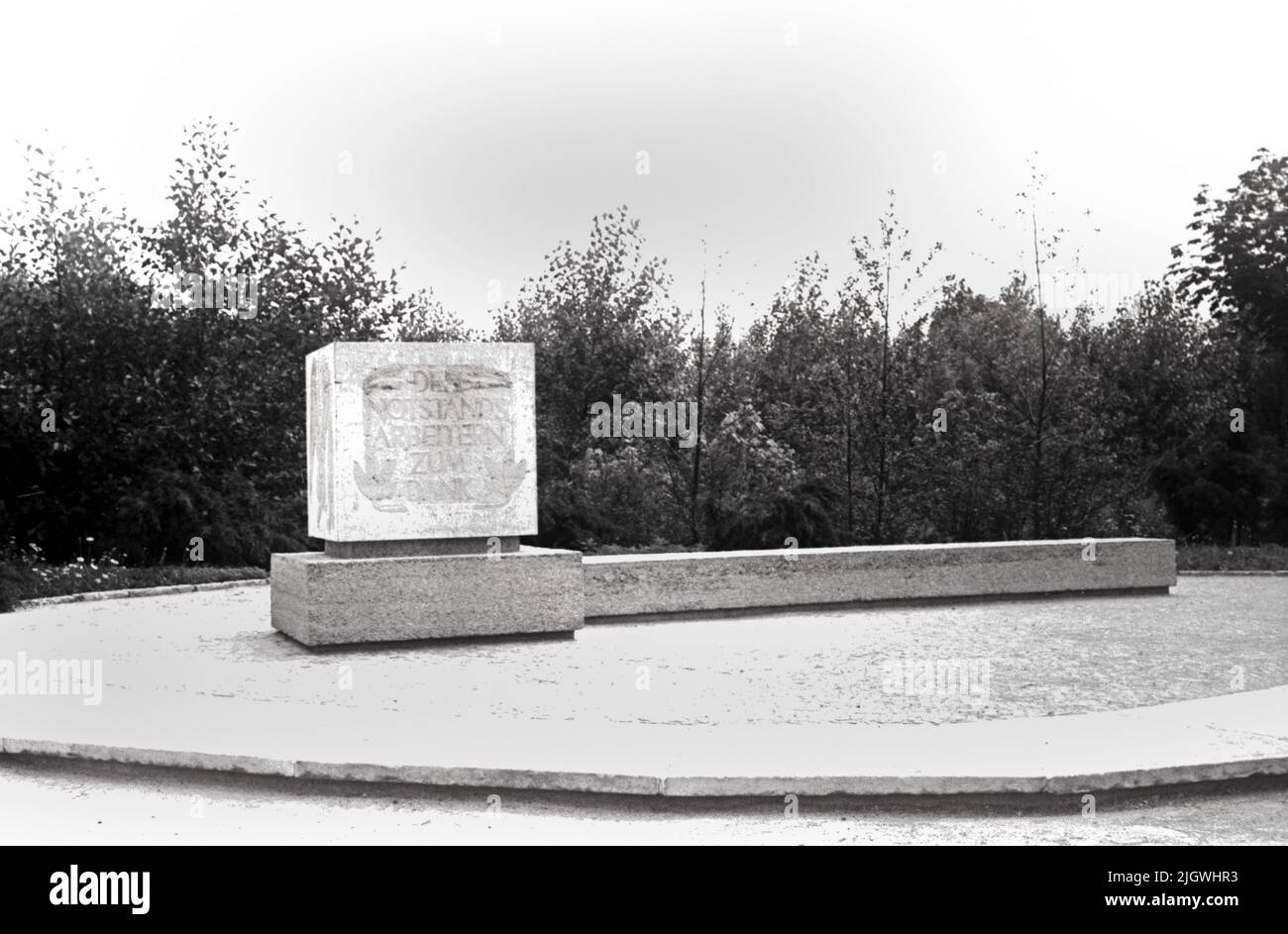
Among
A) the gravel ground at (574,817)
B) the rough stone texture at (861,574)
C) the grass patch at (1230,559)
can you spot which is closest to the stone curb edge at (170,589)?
the grass patch at (1230,559)

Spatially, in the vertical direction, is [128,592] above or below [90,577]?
below

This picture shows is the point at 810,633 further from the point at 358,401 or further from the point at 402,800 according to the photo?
the point at 402,800

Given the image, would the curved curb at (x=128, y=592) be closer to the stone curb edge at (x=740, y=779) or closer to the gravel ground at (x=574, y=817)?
the gravel ground at (x=574, y=817)

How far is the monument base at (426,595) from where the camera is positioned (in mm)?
11828

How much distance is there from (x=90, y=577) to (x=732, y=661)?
9.75 metres

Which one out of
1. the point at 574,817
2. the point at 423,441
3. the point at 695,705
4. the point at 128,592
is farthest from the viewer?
the point at 128,592

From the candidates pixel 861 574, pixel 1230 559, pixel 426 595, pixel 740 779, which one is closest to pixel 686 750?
pixel 740 779

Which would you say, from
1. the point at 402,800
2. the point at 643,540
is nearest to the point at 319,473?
the point at 402,800

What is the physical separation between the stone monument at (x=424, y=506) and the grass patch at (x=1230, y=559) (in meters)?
11.8

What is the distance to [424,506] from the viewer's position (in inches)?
489

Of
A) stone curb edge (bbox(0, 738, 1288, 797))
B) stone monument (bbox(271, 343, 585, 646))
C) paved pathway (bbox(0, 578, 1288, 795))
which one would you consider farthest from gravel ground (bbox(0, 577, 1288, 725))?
stone curb edge (bbox(0, 738, 1288, 797))

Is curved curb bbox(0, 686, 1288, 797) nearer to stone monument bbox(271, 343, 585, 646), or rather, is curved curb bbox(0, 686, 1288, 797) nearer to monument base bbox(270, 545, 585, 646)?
monument base bbox(270, 545, 585, 646)

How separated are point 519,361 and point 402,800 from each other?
627 centimetres

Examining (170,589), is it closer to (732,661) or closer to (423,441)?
(423,441)
